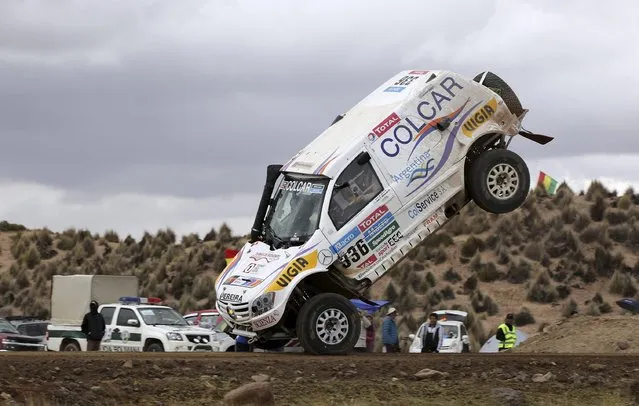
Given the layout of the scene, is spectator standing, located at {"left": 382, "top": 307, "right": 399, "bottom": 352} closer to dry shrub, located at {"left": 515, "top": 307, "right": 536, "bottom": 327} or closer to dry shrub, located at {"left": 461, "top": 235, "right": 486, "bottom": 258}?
dry shrub, located at {"left": 515, "top": 307, "right": 536, "bottom": 327}

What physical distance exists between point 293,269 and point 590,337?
8.02m

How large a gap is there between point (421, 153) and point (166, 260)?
125 feet

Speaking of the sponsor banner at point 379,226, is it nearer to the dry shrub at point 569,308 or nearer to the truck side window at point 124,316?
the truck side window at point 124,316

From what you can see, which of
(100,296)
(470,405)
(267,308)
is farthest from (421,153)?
(100,296)

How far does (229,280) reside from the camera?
2045 centimetres

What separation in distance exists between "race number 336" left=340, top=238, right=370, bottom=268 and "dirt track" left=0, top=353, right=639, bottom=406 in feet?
5.99

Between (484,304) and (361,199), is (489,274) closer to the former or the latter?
(484,304)

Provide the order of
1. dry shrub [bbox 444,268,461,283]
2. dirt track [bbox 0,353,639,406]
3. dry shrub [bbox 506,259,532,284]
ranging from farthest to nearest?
dry shrub [bbox 444,268,461,283] → dry shrub [bbox 506,259,532,284] → dirt track [bbox 0,353,639,406]

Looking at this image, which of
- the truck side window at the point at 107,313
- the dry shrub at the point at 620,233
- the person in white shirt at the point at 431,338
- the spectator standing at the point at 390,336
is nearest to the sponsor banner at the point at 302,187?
the person in white shirt at the point at 431,338

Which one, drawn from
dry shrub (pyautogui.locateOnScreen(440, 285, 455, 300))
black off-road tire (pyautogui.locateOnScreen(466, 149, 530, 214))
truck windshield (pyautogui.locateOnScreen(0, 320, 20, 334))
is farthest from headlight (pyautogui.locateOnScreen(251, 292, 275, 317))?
dry shrub (pyautogui.locateOnScreen(440, 285, 455, 300))

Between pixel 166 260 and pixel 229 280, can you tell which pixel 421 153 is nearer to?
pixel 229 280

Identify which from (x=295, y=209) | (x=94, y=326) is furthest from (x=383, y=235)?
(x=94, y=326)

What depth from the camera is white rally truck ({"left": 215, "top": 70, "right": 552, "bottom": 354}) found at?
770 inches

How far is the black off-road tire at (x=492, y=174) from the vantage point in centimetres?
2089
